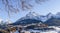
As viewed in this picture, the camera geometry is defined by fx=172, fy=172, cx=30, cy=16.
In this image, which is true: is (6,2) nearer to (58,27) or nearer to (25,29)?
(25,29)

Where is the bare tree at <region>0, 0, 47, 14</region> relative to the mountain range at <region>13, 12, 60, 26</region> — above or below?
above

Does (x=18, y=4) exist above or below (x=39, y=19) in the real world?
above

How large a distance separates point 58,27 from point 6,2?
3.78 ft

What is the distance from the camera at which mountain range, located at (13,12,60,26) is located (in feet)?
11.3

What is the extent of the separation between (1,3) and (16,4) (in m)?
0.31

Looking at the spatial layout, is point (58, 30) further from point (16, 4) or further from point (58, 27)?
point (16, 4)

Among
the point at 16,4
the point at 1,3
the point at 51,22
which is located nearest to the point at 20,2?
the point at 16,4

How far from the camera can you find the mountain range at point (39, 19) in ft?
11.3

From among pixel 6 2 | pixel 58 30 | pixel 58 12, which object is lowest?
pixel 58 30

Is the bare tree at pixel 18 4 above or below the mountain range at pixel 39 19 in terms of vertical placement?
above

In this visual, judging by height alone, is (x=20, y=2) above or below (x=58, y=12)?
above

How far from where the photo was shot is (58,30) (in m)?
3.41

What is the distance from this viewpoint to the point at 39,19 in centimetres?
351

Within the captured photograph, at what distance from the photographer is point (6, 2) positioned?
11.3 ft
